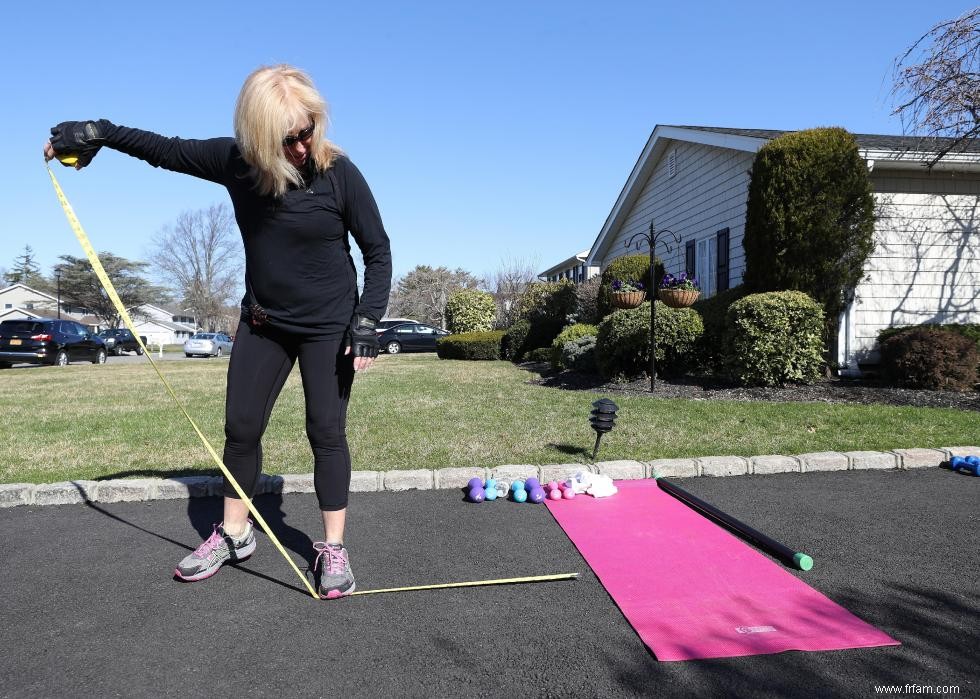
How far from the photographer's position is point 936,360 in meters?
8.16

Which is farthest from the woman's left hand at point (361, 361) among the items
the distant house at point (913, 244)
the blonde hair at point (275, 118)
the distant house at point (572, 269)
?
the distant house at point (572, 269)

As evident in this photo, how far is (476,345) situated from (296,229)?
599 inches

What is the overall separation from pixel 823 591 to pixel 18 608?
326 centimetres

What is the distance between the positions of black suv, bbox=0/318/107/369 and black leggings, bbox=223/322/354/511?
20.8 meters

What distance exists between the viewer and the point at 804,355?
827cm

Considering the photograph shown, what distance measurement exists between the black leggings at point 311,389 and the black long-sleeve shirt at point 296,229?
9 centimetres

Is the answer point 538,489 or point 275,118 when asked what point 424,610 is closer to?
point 538,489

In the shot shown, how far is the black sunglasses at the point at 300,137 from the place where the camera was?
2.54 meters

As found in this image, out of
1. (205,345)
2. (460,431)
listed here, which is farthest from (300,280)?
(205,345)

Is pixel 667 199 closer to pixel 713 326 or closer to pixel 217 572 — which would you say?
pixel 713 326

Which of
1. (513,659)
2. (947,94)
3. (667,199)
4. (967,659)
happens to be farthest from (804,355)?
(667,199)

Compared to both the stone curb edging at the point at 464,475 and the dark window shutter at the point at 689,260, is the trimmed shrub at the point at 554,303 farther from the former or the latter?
the stone curb edging at the point at 464,475

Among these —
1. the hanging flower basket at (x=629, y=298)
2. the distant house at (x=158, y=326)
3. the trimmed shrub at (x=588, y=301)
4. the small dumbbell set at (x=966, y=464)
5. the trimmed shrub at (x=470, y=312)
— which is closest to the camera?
the small dumbbell set at (x=966, y=464)

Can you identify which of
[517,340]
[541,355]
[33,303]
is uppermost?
[33,303]
